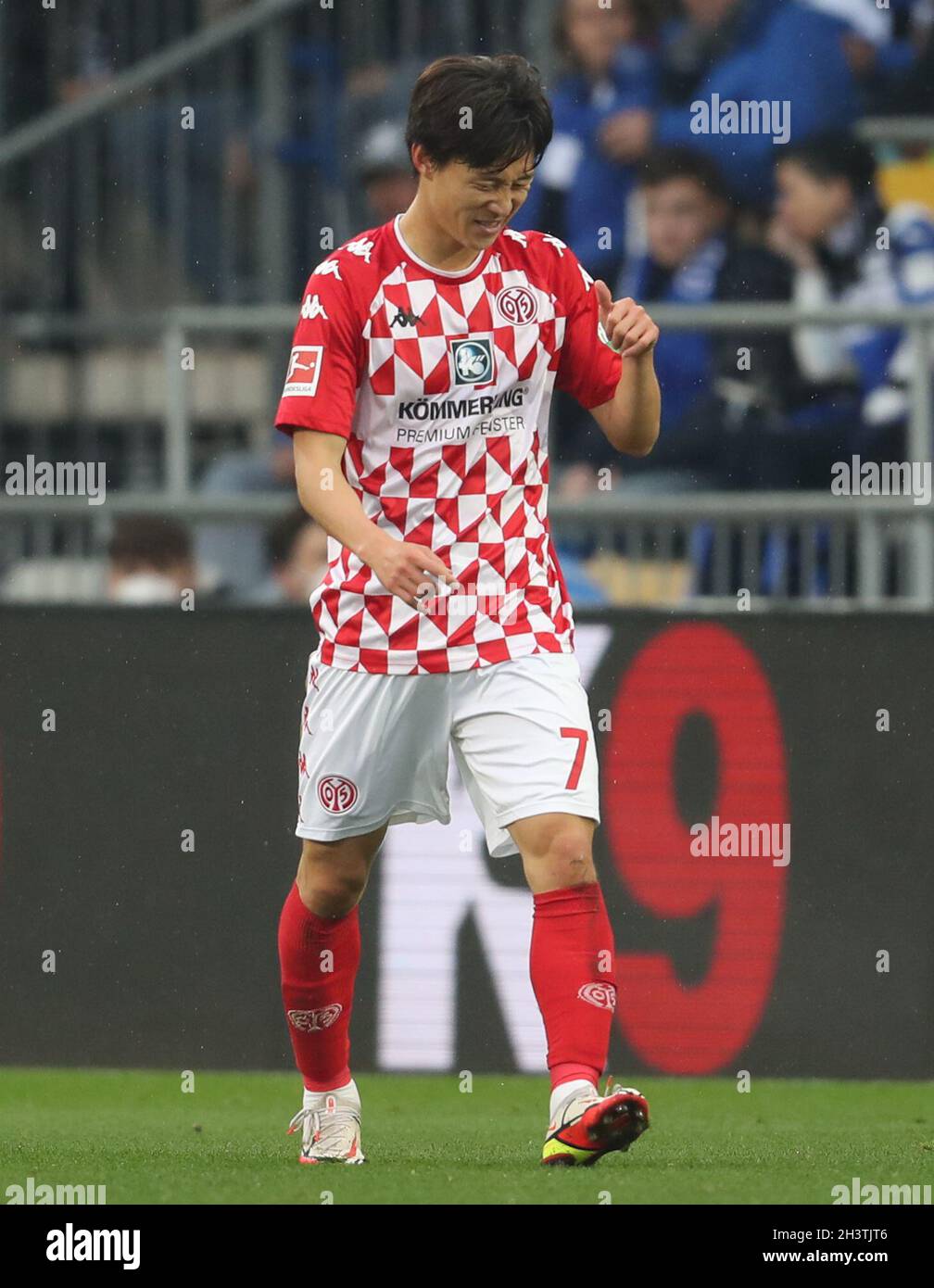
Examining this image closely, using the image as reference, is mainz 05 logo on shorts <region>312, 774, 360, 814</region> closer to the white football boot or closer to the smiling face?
the white football boot

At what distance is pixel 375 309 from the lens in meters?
4.77

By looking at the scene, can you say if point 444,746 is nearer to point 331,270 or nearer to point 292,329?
point 331,270

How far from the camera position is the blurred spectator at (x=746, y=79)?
383 inches

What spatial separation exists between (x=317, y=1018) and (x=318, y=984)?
75mm

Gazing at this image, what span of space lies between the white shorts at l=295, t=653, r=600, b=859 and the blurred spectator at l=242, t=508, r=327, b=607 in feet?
11.3

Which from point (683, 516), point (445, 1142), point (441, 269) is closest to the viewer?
point (441, 269)

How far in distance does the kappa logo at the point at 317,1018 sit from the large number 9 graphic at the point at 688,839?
6.82 feet

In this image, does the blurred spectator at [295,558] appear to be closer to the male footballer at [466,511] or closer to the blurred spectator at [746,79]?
the blurred spectator at [746,79]

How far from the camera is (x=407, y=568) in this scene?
4367mm

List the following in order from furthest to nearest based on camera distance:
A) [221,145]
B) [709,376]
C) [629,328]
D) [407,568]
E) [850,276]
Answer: [221,145] < [850,276] < [709,376] < [629,328] < [407,568]

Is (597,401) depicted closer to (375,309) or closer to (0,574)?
(375,309)

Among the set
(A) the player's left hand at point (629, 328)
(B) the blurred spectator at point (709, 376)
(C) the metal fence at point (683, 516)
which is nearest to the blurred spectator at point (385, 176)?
(C) the metal fence at point (683, 516)

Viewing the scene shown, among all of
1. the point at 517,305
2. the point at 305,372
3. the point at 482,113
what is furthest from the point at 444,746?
the point at 482,113

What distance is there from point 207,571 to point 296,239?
6.49 feet
